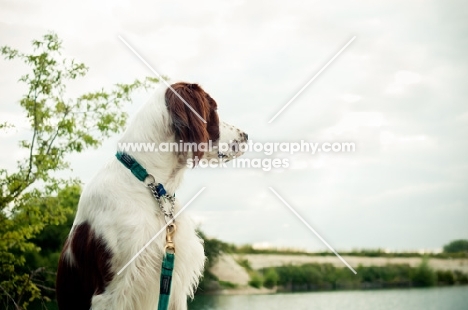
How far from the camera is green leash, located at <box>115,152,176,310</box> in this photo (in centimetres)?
370

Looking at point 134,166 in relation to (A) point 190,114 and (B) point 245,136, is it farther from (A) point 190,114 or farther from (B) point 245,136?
(B) point 245,136

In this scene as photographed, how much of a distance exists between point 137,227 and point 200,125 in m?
0.90

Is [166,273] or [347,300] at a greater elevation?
[166,273]

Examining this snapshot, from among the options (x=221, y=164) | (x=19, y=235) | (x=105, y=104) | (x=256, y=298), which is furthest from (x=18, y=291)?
(x=256, y=298)

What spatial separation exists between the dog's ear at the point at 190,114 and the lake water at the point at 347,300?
13686 millimetres

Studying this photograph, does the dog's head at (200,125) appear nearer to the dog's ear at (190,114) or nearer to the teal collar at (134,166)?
the dog's ear at (190,114)

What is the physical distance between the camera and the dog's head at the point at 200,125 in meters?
3.93

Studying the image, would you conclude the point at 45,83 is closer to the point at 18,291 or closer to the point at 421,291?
the point at 18,291

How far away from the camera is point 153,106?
406cm

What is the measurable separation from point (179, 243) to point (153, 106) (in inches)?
42.2

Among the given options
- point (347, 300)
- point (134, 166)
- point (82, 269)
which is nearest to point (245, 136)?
point (134, 166)

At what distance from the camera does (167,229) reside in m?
3.79

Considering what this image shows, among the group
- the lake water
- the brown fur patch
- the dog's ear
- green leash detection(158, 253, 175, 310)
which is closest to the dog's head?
the dog's ear

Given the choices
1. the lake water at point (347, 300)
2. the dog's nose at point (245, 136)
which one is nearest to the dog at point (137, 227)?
the dog's nose at point (245, 136)
